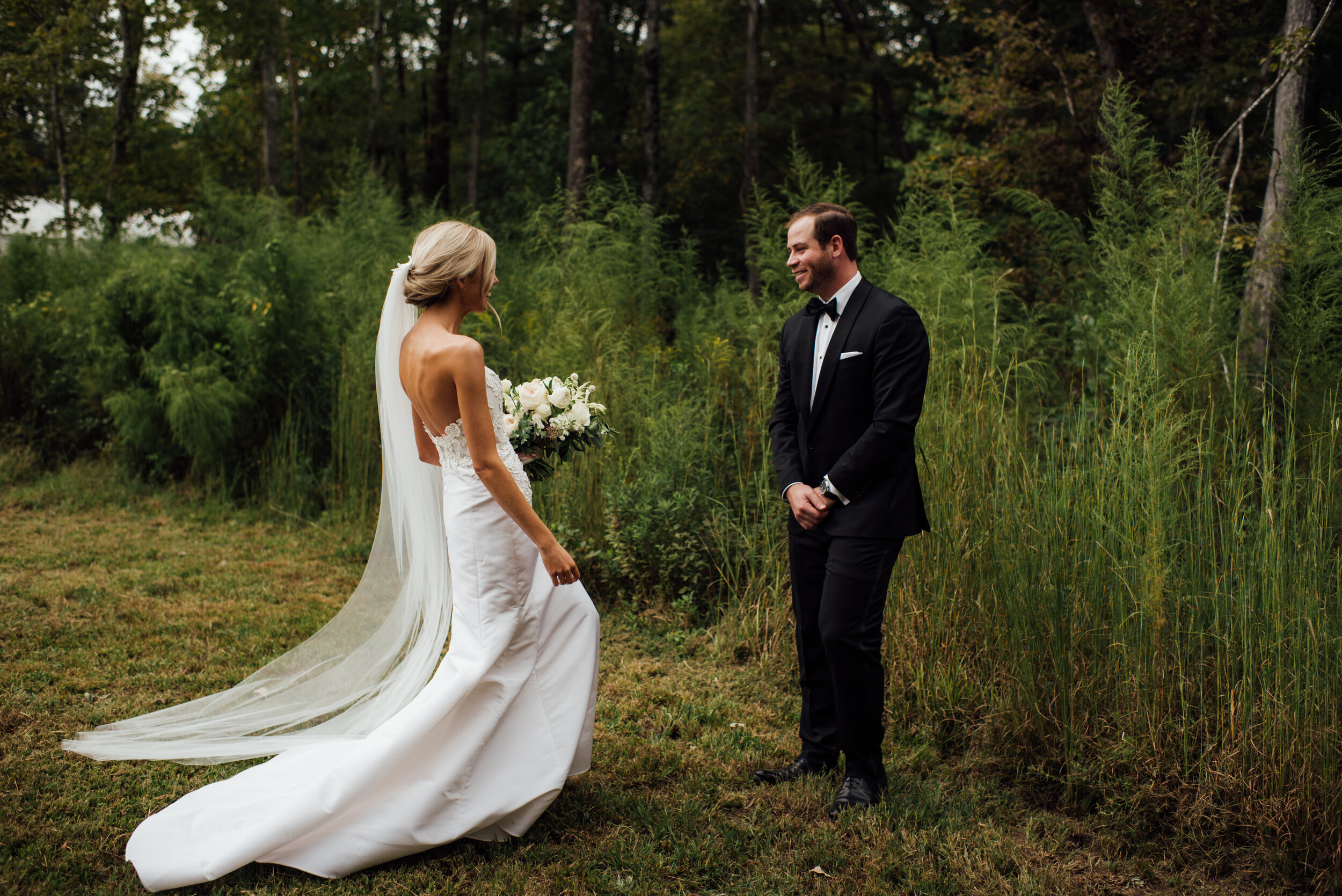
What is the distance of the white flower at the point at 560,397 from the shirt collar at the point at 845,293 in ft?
3.59

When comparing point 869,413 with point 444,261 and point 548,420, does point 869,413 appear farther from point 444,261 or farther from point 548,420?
point 444,261

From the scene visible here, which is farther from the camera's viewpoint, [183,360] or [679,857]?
[183,360]

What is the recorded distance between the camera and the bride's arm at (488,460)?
114 inches

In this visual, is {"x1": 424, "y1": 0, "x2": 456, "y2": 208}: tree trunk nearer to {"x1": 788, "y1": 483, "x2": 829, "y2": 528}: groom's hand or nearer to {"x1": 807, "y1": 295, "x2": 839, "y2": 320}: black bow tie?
{"x1": 807, "y1": 295, "x2": 839, "y2": 320}: black bow tie

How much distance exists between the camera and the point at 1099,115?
9273mm

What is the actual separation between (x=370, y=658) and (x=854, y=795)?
1.98 metres

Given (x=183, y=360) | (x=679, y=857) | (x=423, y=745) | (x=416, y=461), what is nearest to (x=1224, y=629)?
(x=679, y=857)

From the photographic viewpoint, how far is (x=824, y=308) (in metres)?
3.39

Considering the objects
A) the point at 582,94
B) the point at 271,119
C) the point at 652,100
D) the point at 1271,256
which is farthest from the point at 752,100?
the point at 1271,256

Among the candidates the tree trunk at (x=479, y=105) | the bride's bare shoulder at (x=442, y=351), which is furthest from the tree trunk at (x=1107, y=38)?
the tree trunk at (x=479, y=105)

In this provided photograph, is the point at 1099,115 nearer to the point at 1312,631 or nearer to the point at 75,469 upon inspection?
the point at 1312,631

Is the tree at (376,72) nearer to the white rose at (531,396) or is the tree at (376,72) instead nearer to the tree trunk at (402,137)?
the tree trunk at (402,137)

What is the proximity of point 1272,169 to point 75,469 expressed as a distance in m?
10.5

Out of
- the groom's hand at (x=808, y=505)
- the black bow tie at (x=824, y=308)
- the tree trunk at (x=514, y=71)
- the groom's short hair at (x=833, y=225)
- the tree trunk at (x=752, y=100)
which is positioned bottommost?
the groom's hand at (x=808, y=505)
